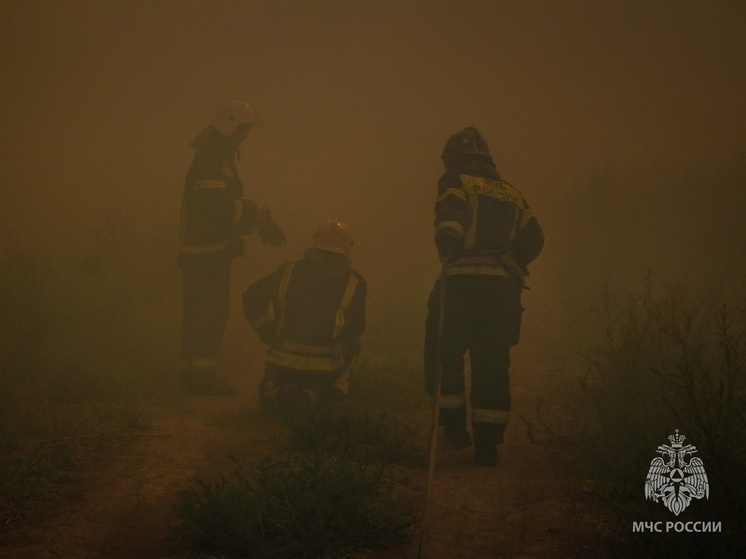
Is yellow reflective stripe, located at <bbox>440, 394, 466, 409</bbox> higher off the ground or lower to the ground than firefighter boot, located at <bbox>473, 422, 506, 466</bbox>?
higher

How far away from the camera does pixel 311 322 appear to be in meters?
5.63

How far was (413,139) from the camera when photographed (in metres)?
31.0

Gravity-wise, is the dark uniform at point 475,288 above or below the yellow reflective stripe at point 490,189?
below

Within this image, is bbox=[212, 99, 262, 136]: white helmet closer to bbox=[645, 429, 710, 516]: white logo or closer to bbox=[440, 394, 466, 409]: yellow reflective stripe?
bbox=[440, 394, 466, 409]: yellow reflective stripe

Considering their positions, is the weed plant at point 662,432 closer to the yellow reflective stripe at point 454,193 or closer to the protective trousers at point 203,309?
the yellow reflective stripe at point 454,193

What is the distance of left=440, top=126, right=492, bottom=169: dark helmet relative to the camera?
5.04 meters

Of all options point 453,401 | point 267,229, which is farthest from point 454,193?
point 267,229

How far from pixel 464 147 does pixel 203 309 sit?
3281 mm

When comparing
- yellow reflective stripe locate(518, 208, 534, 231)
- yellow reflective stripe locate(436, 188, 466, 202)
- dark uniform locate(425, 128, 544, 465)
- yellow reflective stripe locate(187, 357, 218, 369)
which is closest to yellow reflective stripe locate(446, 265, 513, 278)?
dark uniform locate(425, 128, 544, 465)

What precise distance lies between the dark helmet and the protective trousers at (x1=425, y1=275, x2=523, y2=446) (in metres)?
0.94

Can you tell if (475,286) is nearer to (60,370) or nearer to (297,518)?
(297,518)

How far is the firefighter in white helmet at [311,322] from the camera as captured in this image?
5.62 m

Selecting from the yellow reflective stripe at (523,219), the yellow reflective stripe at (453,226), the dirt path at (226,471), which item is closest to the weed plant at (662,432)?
the dirt path at (226,471)

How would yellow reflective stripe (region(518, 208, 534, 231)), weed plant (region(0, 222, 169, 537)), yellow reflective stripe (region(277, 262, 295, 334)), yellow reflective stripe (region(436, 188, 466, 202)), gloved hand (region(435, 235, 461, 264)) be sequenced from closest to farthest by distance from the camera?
weed plant (region(0, 222, 169, 537))
gloved hand (region(435, 235, 461, 264))
yellow reflective stripe (region(436, 188, 466, 202))
yellow reflective stripe (region(518, 208, 534, 231))
yellow reflective stripe (region(277, 262, 295, 334))
